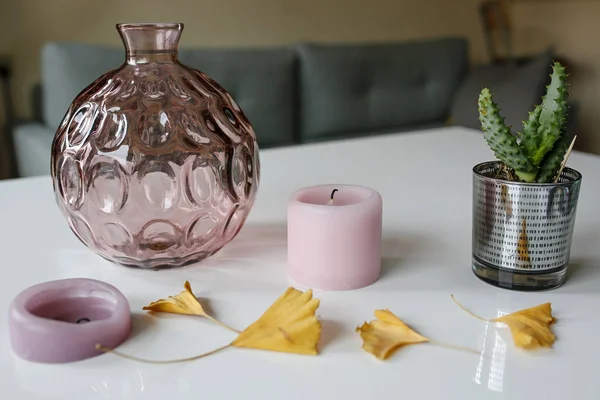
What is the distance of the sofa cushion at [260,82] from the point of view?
235 centimetres

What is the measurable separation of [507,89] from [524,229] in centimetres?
223

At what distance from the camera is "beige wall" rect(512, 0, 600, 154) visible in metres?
3.47

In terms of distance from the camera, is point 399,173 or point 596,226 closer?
point 596,226

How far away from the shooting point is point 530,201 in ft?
1.78

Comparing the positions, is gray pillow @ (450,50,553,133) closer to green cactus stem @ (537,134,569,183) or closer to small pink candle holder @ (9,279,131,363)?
green cactus stem @ (537,134,569,183)

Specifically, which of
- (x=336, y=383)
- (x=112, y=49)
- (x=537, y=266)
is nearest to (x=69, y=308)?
(x=336, y=383)

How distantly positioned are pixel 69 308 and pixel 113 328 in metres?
0.05

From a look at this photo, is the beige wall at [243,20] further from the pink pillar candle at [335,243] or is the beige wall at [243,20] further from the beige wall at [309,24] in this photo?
the pink pillar candle at [335,243]

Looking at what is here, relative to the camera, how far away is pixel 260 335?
478 millimetres

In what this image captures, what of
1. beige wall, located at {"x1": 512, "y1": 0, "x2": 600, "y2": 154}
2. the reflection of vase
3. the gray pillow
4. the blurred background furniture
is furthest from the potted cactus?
beige wall, located at {"x1": 512, "y1": 0, "x2": 600, "y2": 154}

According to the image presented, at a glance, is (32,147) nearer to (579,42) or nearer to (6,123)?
(6,123)

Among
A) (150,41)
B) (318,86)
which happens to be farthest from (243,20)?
(150,41)

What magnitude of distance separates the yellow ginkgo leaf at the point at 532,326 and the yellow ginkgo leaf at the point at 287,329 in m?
0.15

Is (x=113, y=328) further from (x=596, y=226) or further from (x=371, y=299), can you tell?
(x=596, y=226)
